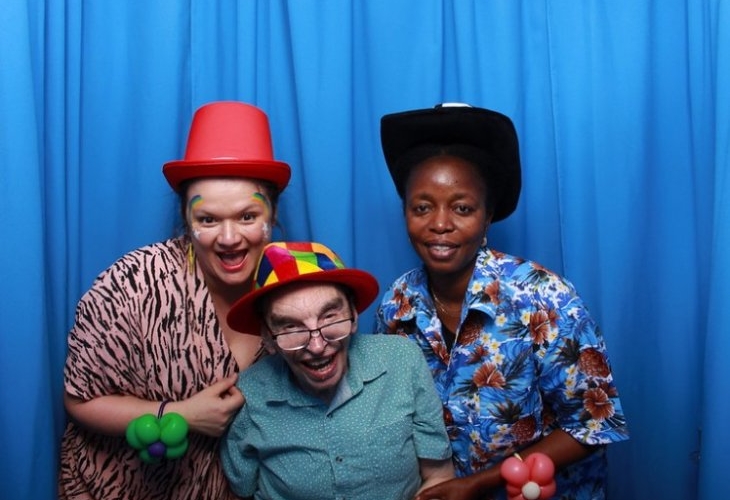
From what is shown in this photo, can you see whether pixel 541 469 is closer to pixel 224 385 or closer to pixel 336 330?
pixel 336 330

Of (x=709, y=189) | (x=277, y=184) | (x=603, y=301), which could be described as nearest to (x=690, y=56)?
(x=709, y=189)

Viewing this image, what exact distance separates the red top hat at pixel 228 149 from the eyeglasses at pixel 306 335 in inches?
15.6

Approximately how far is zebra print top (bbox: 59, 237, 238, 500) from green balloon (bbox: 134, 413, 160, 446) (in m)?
0.18

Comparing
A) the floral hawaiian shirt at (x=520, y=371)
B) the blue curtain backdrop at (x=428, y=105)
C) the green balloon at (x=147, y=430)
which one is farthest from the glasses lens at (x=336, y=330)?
the blue curtain backdrop at (x=428, y=105)

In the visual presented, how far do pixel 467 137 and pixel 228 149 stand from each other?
55 centimetres

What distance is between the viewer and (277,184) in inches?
62.8

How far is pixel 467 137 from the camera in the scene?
1.53 meters

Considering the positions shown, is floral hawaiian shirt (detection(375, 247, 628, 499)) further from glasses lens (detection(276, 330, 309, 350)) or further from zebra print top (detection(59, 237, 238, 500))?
zebra print top (detection(59, 237, 238, 500))

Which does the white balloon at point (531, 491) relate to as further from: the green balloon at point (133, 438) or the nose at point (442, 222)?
the green balloon at point (133, 438)

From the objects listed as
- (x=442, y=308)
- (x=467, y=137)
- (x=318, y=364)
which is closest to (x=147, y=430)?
(x=318, y=364)

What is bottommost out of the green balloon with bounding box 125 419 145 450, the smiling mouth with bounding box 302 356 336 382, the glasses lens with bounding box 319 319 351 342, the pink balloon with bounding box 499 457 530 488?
the pink balloon with bounding box 499 457 530 488

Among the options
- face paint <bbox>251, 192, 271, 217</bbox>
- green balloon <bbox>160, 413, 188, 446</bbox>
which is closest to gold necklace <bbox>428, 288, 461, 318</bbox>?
face paint <bbox>251, 192, 271, 217</bbox>

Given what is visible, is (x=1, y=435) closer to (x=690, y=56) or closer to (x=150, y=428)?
(x=150, y=428)

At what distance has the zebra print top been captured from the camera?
1471 millimetres
